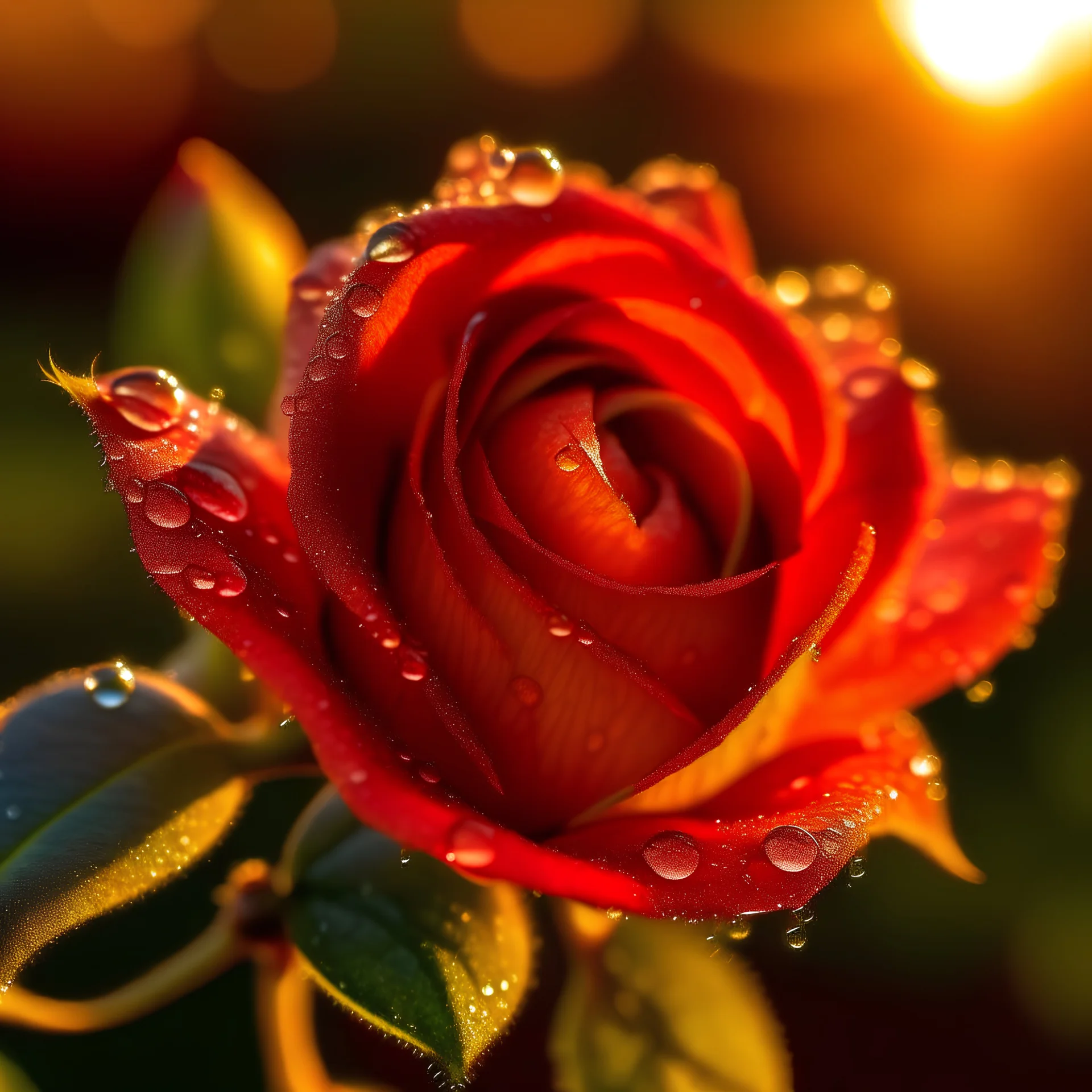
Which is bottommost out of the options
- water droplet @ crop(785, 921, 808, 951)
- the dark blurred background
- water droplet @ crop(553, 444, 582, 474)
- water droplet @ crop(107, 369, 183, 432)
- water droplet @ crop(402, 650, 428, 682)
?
the dark blurred background

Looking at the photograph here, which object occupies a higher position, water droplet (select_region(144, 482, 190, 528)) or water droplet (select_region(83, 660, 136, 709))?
water droplet (select_region(144, 482, 190, 528))

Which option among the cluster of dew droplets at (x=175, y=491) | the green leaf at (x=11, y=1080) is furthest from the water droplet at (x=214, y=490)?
the green leaf at (x=11, y=1080)

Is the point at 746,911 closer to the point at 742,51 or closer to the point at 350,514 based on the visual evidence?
the point at 350,514

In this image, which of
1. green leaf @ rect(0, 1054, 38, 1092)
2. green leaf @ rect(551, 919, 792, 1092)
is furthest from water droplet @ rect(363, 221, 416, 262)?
green leaf @ rect(0, 1054, 38, 1092)

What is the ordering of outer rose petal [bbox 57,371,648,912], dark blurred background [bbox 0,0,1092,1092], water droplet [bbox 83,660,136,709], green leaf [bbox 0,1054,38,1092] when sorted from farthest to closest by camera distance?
1. dark blurred background [bbox 0,0,1092,1092]
2. green leaf [bbox 0,1054,38,1092]
3. water droplet [bbox 83,660,136,709]
4. outer rose petal [bbox 57,371,648,912]

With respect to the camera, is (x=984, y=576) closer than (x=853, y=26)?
Yes

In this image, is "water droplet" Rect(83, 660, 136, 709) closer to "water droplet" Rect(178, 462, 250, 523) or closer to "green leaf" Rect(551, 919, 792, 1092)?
"water droplet" Rect(178, 462, 250, 523)

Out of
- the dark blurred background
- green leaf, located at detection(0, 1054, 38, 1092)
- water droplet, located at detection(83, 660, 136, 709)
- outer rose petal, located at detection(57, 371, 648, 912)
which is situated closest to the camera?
outer rose petal, located at detection(57, 371, 648, 912)

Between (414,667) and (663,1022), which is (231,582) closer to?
(414,667)

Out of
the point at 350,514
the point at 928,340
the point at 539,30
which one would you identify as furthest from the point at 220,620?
the point at 539,30
